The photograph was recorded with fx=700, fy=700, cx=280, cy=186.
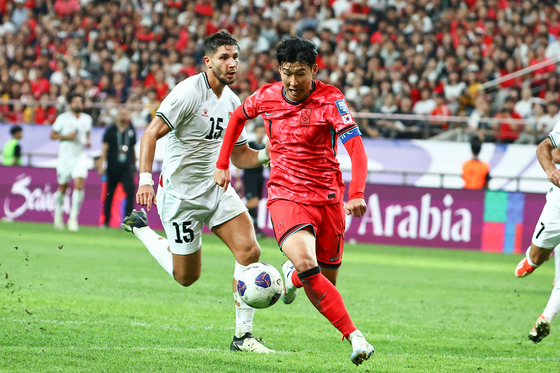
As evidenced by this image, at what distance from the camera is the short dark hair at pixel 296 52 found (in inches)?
196

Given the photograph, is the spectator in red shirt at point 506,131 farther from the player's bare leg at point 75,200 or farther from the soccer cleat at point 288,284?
the soccer cleat at point 288,284

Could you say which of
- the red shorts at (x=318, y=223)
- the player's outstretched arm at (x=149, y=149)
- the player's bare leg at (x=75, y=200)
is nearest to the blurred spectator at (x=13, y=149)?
the player's bare leg at (x=75, y=200)

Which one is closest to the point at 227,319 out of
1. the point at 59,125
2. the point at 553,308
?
the point at 553,308

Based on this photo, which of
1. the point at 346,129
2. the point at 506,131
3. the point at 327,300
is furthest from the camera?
the point at 506,131

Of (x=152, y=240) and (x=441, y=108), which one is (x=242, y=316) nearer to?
(x=152, y=240)

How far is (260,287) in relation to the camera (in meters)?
5.21

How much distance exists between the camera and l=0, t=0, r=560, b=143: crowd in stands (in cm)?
1727

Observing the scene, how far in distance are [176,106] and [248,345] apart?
2051 mm

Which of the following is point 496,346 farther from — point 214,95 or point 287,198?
point 214,95

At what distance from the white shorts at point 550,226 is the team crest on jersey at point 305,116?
10.9 ft

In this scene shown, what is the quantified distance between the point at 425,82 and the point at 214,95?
1258cm

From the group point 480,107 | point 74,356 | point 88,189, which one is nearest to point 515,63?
point 480,107

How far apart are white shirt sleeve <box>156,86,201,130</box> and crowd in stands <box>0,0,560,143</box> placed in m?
11.4

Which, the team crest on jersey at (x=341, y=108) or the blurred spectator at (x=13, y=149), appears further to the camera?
the blurred spectator at (x=13, y=149)
